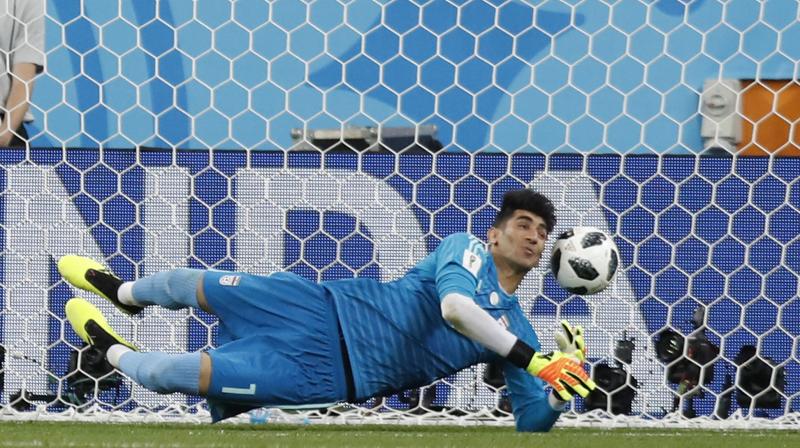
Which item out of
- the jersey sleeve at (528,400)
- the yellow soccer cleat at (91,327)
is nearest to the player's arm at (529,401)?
the jersey sleeve at (528,400)

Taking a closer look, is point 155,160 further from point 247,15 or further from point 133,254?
point 247,15

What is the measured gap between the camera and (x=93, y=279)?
149 inches

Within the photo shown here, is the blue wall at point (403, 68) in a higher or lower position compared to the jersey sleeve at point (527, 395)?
higher

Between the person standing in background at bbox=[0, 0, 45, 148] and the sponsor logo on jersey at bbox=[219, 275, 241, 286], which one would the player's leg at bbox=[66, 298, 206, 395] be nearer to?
the sponsor logo on jersey at bbox=[219, 275, 241, 286]

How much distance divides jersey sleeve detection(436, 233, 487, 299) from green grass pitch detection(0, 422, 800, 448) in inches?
16.1

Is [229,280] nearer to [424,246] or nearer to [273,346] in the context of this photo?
[273,346]

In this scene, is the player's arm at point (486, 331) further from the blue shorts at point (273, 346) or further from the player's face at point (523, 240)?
the blue shorts at point (273, 346)

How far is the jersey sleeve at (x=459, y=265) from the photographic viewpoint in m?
3.17

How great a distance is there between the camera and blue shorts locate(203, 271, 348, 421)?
3270 millimetres

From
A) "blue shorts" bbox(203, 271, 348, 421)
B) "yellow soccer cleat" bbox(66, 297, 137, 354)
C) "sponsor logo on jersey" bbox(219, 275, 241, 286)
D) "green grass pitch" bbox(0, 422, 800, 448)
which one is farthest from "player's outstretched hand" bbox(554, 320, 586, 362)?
"yellow soccer cleat" bbox(66, 297, 137, 354)

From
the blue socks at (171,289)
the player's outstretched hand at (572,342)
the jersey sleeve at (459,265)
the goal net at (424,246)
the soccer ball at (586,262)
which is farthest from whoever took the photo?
the goal net at (424,246)

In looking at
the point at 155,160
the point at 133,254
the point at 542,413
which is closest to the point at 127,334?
the point at 133,254

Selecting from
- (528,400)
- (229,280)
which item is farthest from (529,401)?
(229,280)

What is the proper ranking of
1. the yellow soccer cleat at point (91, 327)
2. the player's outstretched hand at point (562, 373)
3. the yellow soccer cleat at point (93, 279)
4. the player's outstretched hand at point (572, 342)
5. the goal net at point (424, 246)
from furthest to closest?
the goal net at point (424, 246) < the yellow soccer cleat at point (93, 279) < the yellow soccer cleat at point (91, 327) < the player's outstretched hand at point (572, 342) < the player's outstretched hand at point (562, 373)
